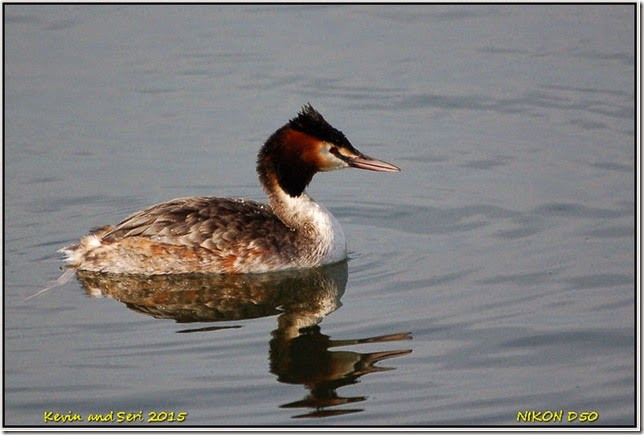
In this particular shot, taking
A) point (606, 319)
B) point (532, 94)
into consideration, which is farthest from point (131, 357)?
point (532, 94)

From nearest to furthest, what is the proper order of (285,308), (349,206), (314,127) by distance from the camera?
1. (285,308)
2. (314,127)
3. (349,206)

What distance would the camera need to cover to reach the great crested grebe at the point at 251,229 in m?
10.3

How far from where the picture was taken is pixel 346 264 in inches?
419

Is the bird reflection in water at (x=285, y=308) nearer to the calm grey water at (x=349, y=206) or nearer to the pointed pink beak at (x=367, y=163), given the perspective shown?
the calm grey water at (x=349, y=206)

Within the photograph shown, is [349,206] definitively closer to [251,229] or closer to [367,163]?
[367,163]

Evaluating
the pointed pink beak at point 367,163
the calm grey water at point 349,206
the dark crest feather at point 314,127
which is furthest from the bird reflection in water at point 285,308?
the dark crest feather at point 314,127

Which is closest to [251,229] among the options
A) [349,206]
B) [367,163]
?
[367,163]

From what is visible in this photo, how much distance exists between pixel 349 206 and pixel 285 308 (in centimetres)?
240

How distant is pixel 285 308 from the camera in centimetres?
979

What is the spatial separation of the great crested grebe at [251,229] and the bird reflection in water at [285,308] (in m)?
0.11

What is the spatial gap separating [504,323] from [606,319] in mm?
782

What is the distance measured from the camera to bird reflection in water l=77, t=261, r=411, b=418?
8453 mm

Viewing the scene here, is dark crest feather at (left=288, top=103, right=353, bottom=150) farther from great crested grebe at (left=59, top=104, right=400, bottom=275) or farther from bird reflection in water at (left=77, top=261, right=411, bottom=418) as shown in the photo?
bird reflection in water at (left=77, top=261, right=411, bottom=418)

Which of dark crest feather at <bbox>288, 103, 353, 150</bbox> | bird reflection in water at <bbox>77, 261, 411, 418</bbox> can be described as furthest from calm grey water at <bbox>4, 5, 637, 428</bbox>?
dark crest feather at <bbox>288, 103, 353, 150</bbox>
